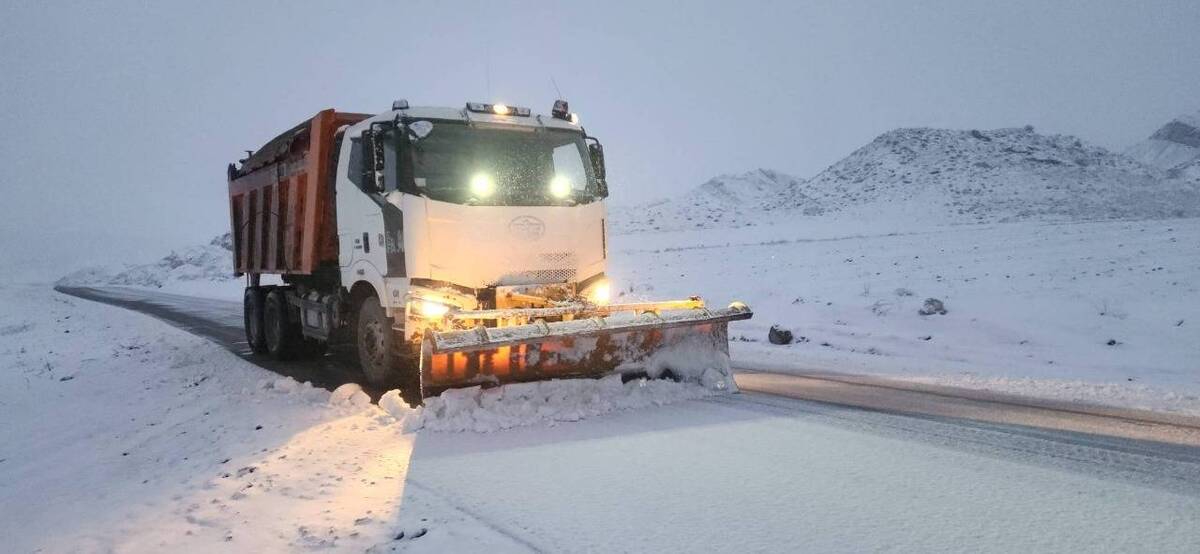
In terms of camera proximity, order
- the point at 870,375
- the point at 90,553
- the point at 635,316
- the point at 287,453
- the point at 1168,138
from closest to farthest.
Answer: the point at 90,553 < the point at 287,453 < the point at 635,316 < the point at 870,375 < the point at 1168,138

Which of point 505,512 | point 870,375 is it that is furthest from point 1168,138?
point 505,512

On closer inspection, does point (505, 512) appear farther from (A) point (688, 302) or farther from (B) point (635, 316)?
(A) point (688, 302)

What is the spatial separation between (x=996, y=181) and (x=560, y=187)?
52302 millimetres

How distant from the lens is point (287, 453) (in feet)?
15.3

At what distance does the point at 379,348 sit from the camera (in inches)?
263

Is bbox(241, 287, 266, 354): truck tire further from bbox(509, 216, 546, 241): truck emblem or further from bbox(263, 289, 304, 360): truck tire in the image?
bbox(509, 216, 546, 241): truck emblem

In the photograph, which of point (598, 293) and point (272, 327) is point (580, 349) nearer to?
point (598, 293)

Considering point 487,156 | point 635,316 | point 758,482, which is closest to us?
point 758,482

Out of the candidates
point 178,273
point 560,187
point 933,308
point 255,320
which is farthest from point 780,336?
point 178,273

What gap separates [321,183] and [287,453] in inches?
154

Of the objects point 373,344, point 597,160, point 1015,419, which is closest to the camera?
point 1015,419

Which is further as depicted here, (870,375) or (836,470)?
(870,375)

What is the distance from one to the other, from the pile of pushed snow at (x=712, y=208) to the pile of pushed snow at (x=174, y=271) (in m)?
26.8

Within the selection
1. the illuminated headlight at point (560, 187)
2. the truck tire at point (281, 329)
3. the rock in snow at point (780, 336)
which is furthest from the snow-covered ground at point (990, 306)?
the truck tire at point (281, 329)
